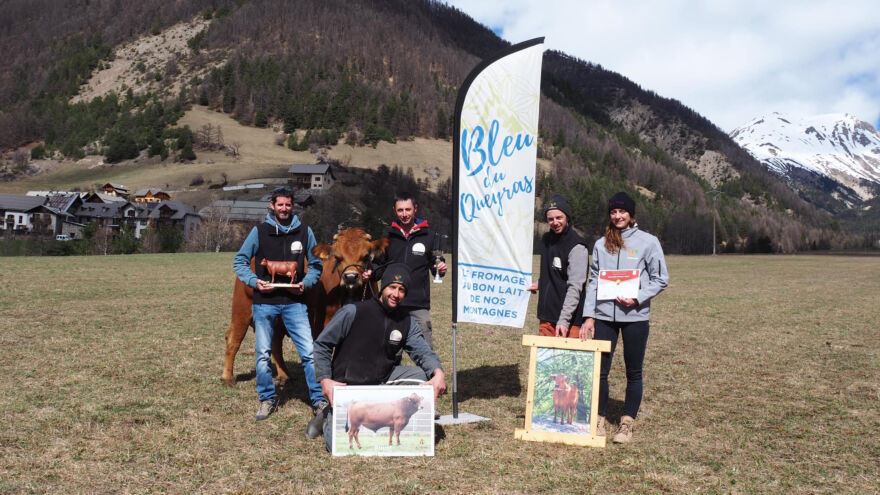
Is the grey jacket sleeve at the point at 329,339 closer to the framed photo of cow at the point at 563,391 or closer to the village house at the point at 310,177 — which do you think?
the framed photo of cow at the point at 563,391

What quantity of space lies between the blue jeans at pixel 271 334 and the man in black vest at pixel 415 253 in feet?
3.08

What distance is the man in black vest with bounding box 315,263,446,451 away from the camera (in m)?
5.78

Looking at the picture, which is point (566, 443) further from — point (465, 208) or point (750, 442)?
point (465, 208)

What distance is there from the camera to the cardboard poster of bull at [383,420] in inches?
215

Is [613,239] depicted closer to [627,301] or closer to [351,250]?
[627,301]

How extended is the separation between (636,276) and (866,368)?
22.9 ft

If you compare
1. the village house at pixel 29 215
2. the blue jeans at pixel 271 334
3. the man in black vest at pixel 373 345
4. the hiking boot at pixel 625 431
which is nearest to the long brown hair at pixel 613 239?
the hiking boot at pixel 625 431

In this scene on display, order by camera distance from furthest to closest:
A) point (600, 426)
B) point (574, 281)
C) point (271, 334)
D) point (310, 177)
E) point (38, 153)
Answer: point (38, 153), point (310, 177), point (271, 334), point (574, 281), point (600, 426)

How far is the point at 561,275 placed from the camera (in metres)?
6.76

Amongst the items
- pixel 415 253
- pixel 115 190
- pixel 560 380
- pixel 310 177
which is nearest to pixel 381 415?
pixel 560 380

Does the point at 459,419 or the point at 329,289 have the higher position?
the point at 329,289

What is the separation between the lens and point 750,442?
6.21 metres

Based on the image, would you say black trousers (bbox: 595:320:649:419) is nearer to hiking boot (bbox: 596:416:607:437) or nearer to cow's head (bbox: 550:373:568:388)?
hiking boot (bbox: 596:416:607:437)

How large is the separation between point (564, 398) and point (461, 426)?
47.4 inches
